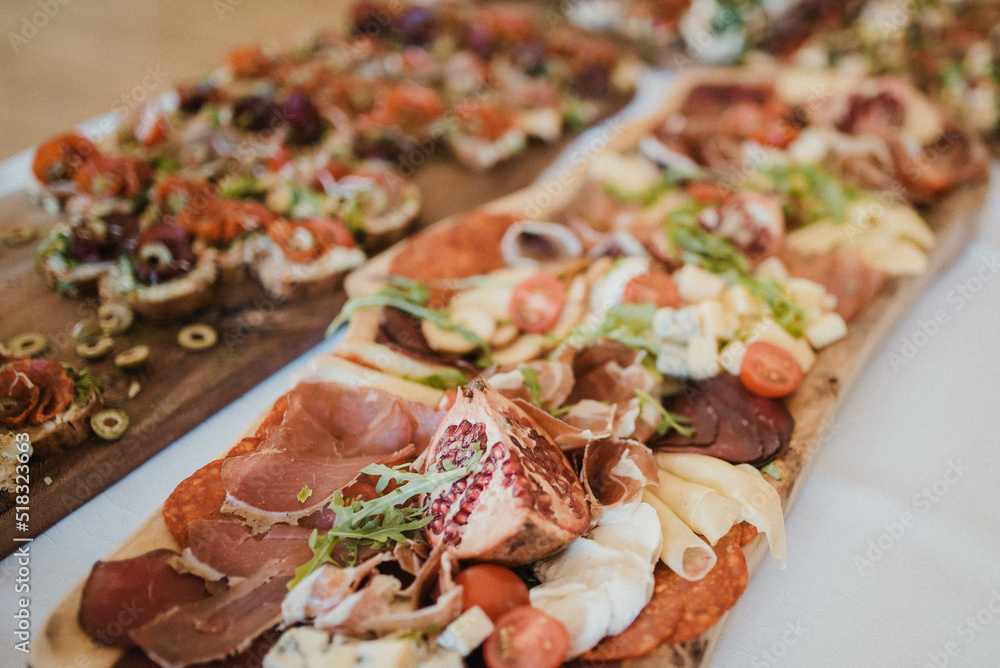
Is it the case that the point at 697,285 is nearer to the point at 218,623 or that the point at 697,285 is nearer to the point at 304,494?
the point at 304,494

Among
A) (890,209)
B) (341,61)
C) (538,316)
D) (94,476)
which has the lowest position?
(94,476)

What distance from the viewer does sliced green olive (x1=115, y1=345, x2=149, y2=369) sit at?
2254mm

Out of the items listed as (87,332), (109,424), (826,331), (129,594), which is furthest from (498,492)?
(87,332)

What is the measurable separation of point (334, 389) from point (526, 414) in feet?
1.96

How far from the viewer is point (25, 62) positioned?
219 inches

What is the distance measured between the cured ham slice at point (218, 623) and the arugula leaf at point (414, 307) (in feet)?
3.11

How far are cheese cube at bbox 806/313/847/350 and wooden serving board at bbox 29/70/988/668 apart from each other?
0.04m

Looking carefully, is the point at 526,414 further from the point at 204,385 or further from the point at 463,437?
the point at 204,385

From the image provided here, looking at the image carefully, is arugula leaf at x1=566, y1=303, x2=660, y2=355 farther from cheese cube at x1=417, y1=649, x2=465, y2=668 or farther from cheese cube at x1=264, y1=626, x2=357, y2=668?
cheese cube at x1=264, y1=626, x2=357, y2=668

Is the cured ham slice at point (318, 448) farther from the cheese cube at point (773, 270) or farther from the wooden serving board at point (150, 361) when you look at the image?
the cheese cube at point (773, 270)

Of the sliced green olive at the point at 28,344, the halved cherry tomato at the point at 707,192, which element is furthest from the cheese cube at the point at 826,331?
the sliced green olive at the point at 28,344


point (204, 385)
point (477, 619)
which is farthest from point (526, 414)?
point (204, 385)

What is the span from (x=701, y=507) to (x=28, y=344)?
7.70 ft

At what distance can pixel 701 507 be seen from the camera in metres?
1.67
